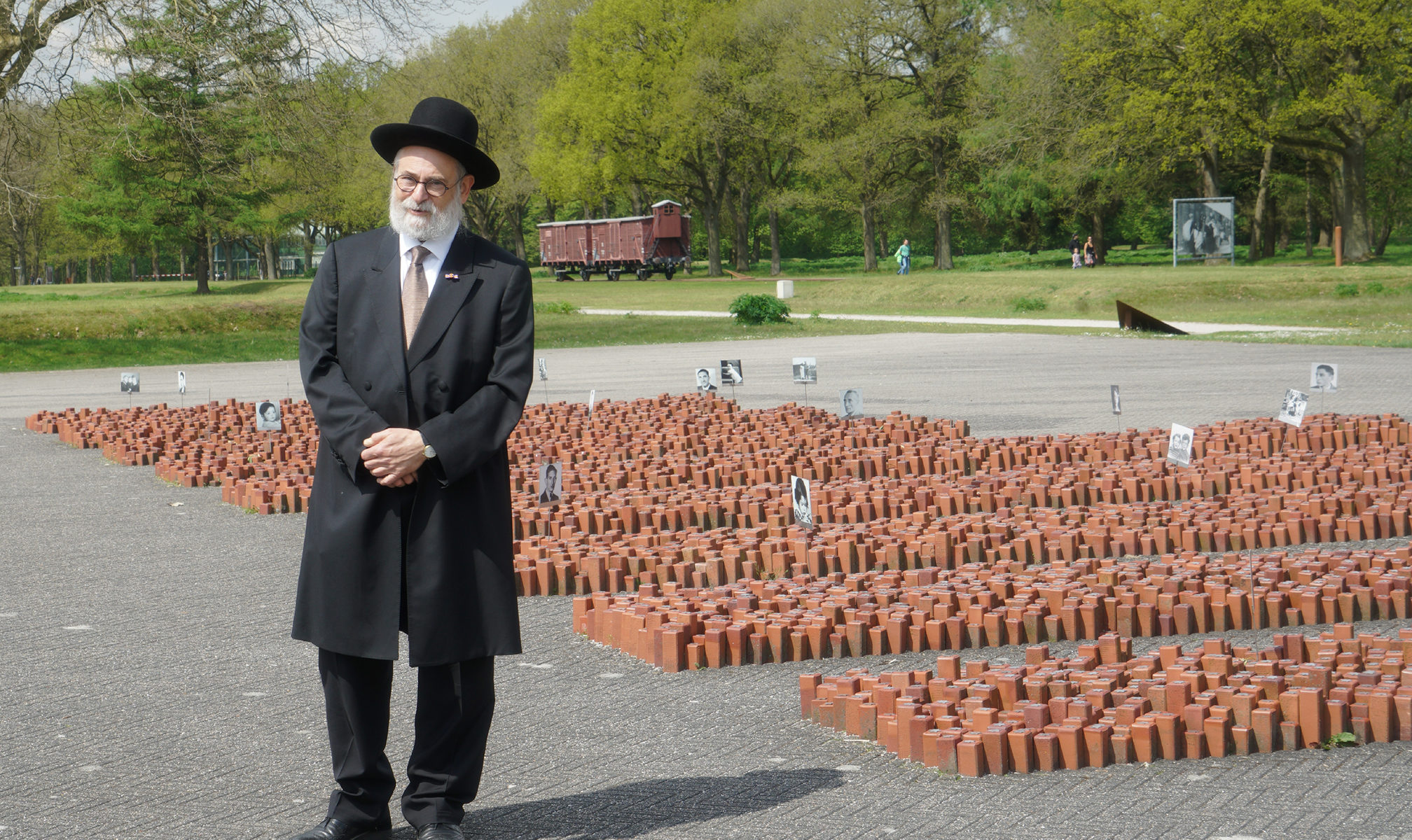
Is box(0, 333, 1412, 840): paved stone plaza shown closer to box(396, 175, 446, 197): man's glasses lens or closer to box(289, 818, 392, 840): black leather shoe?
box(289, 818, 392, 840): black leather shoe

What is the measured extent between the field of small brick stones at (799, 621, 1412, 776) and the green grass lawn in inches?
756

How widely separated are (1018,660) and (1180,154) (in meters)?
44.6

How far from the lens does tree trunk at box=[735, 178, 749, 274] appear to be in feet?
223

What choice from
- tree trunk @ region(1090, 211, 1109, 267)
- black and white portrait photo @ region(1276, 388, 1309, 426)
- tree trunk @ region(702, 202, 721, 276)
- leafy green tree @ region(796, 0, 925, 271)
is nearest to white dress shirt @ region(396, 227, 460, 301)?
black and white portrait photo @ region(1276, 388, 1309, 426)

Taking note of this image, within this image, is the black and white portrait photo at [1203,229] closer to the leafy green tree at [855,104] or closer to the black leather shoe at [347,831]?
the leafy green tree at [855,104]

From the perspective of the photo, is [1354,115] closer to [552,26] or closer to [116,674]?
[552,26]

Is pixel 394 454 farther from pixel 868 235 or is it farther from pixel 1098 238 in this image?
pixel 1098 238

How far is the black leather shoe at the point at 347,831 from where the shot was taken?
3996mm

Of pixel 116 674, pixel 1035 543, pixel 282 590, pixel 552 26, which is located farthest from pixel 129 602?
pixel 552 26

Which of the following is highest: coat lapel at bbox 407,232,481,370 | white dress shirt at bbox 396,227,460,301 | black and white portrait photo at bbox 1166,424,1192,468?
white dress shirt at bbox 396,227,460,301

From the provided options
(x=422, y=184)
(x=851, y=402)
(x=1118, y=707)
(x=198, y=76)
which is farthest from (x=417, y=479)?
(x=198, y=76)

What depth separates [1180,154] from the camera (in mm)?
47125

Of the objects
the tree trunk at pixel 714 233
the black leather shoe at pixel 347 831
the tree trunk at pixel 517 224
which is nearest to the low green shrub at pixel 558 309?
the tree trunk at pixel 714 233

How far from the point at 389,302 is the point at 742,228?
6543cm
